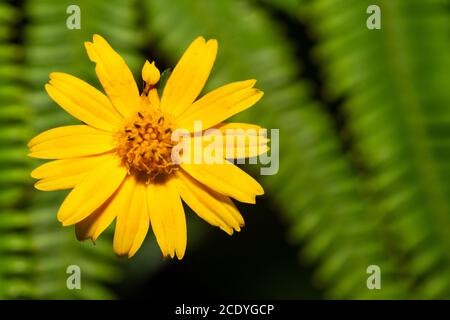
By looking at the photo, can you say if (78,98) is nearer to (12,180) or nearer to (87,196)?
(87,196)

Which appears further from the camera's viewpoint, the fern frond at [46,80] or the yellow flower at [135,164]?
the fern frond at [46,80]

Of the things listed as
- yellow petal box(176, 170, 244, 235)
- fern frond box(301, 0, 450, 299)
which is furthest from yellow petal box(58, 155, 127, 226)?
fern frond box(301, 0, 450, 299)

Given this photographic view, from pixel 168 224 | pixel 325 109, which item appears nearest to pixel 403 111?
pixel 325 109

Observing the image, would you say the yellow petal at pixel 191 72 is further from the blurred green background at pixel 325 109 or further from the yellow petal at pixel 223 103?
the blurred green background at pixel 325 109

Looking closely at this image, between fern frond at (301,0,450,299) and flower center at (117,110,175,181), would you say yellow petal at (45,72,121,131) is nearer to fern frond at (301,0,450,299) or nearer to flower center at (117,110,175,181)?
flower center at (117,110,175,181)

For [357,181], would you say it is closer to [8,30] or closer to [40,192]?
[40,192]

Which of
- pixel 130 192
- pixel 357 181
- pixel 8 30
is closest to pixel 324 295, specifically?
pixel 357 181

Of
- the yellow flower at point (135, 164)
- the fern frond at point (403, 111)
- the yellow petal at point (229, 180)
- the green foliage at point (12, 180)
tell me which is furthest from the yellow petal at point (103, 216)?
the fern frond at point (403, 111)
